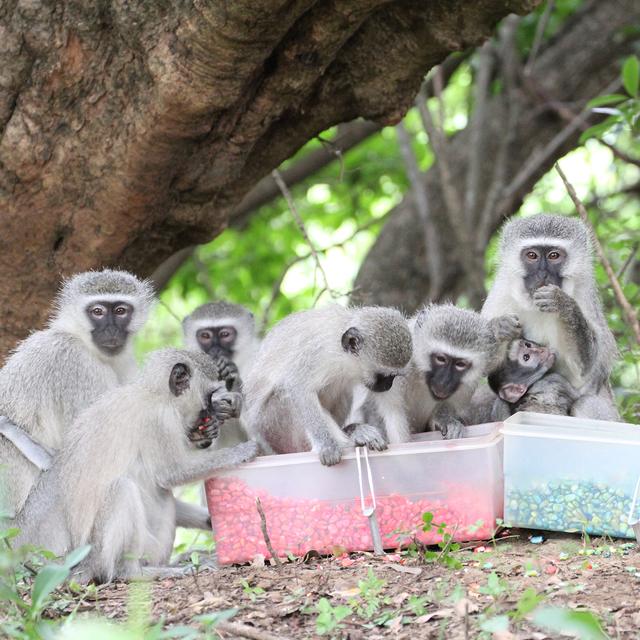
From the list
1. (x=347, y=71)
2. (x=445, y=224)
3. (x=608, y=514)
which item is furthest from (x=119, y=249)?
(x=445, y=224)

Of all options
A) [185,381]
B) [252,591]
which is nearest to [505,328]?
[185,381]

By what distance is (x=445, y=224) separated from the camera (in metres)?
9.08

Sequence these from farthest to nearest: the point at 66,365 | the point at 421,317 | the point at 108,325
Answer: the point at 108,325 → the point at 421,317 → the point at 66,365

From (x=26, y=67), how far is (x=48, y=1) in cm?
36

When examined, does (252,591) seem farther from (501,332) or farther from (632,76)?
(632,76)

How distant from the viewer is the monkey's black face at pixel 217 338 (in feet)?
23.0

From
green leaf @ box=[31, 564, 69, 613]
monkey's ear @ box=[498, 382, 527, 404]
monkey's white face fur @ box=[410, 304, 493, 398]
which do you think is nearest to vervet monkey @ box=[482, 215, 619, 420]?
monkey's ear @ box=[498, 382, 527, 404]

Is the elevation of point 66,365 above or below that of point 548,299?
below

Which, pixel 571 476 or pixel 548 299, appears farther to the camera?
pixel 548 299

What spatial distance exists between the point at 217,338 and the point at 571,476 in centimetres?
304

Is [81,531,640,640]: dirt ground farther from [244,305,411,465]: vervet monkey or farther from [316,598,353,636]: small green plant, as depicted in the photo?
[244,305,411,465]: vervet monkey

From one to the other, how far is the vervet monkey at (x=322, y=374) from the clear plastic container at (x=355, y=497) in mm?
137

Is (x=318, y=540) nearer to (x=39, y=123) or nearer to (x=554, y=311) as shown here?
(x=554, y=311)

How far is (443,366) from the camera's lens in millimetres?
5199
